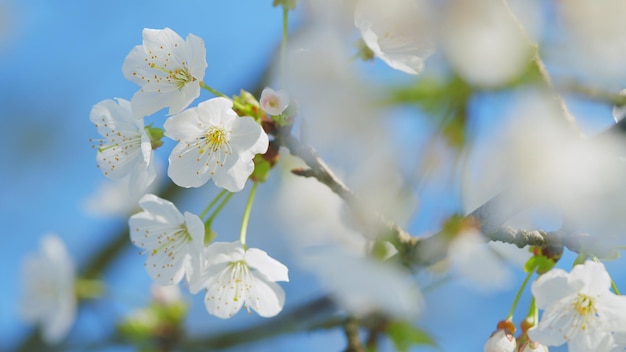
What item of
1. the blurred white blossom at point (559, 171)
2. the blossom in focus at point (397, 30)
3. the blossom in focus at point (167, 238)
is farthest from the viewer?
the blossom in focus at point (167, 238)

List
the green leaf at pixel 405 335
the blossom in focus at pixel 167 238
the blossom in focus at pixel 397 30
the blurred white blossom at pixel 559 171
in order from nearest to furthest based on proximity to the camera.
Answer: the blurred white blossom at pixel 559 171
the blossom in focus at pixel 397 30
the blossom in focus at pixel 167 238
the green leaf at pixel 405 335

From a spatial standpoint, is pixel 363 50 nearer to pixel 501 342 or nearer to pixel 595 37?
pixel 595 37

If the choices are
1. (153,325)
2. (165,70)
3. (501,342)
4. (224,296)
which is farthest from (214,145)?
(153,325)

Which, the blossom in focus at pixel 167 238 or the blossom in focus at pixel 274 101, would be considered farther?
the blossom in focus at pixel 167 238

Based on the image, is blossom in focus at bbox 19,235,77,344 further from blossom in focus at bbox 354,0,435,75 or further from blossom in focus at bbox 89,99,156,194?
blossom in focus at bbox 354,0,435,75

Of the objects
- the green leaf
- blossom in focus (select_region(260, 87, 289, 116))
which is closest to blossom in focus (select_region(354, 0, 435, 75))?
blossom in focus (select_region(260, 87, 289, 116))

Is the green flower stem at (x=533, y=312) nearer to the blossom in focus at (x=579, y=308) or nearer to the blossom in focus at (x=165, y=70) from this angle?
the blossom in focus at (x=579, y=308)

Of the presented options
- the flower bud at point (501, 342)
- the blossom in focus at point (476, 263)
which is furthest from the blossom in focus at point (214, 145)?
the flower bud at point (501, 342)
